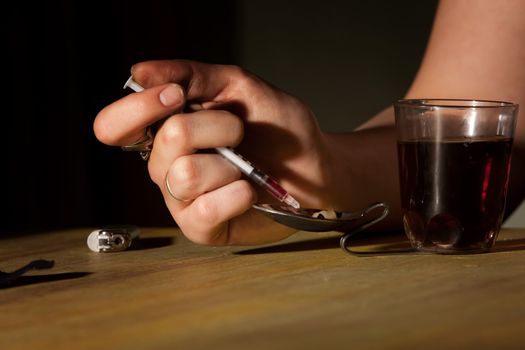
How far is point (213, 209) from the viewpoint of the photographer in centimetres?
90

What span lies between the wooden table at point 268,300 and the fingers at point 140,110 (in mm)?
137

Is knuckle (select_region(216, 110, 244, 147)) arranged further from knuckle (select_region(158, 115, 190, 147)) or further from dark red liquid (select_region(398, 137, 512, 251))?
dark red liquid (select_region(398, 137, 512, 251))

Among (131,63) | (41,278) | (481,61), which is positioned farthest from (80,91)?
(41,278)

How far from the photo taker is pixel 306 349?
53 cm

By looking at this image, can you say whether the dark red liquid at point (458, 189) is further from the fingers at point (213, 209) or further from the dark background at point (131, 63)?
the dark background at point (131, 63)

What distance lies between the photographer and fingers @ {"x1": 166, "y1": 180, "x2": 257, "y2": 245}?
2.93 ft

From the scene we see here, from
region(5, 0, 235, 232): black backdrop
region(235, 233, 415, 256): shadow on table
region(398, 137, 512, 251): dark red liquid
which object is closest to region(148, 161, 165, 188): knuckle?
region(235, 233, 415, 256): shadow on table

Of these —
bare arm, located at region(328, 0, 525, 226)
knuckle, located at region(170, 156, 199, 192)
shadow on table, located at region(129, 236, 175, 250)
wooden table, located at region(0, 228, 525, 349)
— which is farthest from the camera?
bare arm, located at region(328, 0, 525, 226)

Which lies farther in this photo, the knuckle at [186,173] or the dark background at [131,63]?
the dark background at [131,63]

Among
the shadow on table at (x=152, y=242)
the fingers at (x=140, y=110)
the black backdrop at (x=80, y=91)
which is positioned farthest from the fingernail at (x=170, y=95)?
the black backdrop at (x=80, y=91)

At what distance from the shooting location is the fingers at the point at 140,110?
0.86 meters

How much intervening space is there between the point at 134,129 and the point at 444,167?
12.1 inches

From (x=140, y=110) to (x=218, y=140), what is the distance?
84 mm

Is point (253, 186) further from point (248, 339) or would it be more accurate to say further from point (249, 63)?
point (249, 63)
